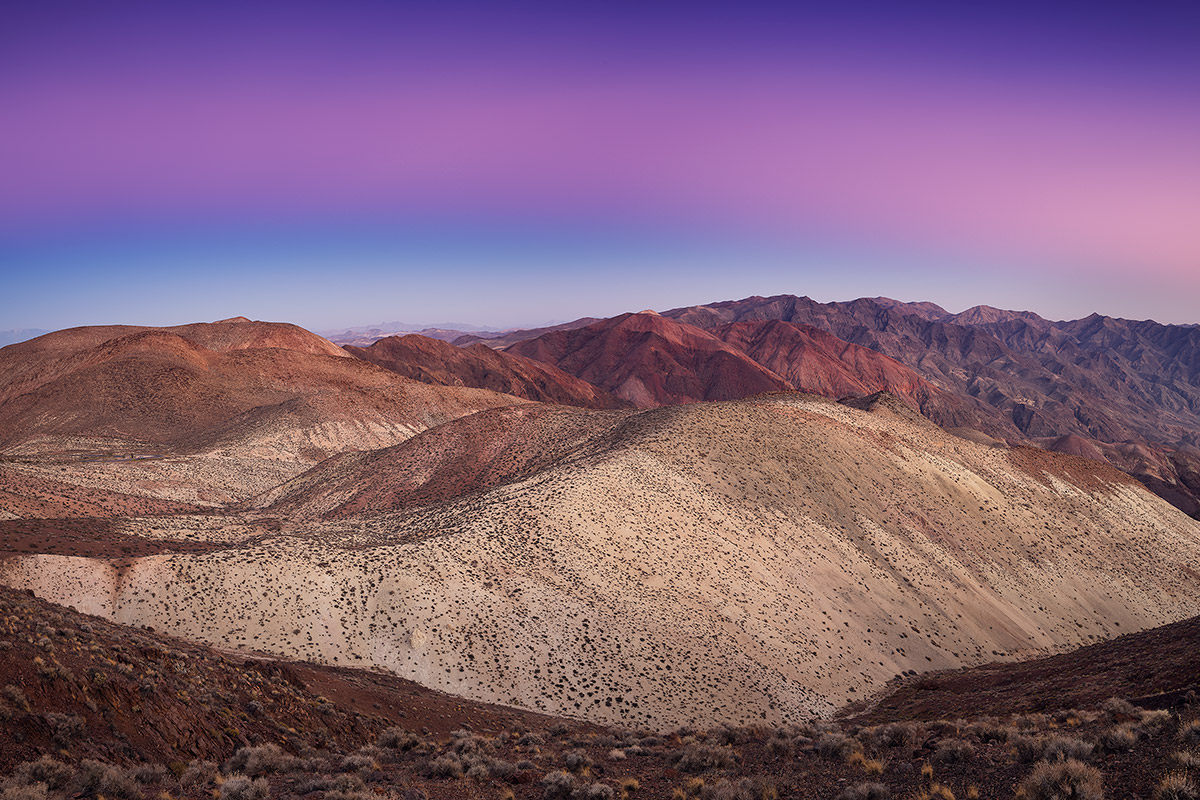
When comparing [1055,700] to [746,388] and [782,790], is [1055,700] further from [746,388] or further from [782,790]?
[746,388]

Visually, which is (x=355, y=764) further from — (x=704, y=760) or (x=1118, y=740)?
(x=1118, y=740)

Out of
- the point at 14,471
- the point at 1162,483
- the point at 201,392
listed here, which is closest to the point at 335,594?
the point at 14,471

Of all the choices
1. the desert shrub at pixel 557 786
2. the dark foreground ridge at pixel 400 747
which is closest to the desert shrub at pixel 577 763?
the dark foreground ridge at pixel 400 747

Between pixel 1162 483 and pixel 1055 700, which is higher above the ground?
pixel 1055 700

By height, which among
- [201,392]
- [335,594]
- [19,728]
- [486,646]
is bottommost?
[486,646]

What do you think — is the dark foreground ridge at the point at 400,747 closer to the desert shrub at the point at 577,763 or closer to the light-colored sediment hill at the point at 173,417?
the desert shrub at the point at 577,763

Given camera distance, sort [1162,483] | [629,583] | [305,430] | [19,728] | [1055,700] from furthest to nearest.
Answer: [1162,483] < [305,430] < [629,583] < [1055,700] < [19,728]

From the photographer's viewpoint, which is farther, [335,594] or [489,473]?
[489,473]
